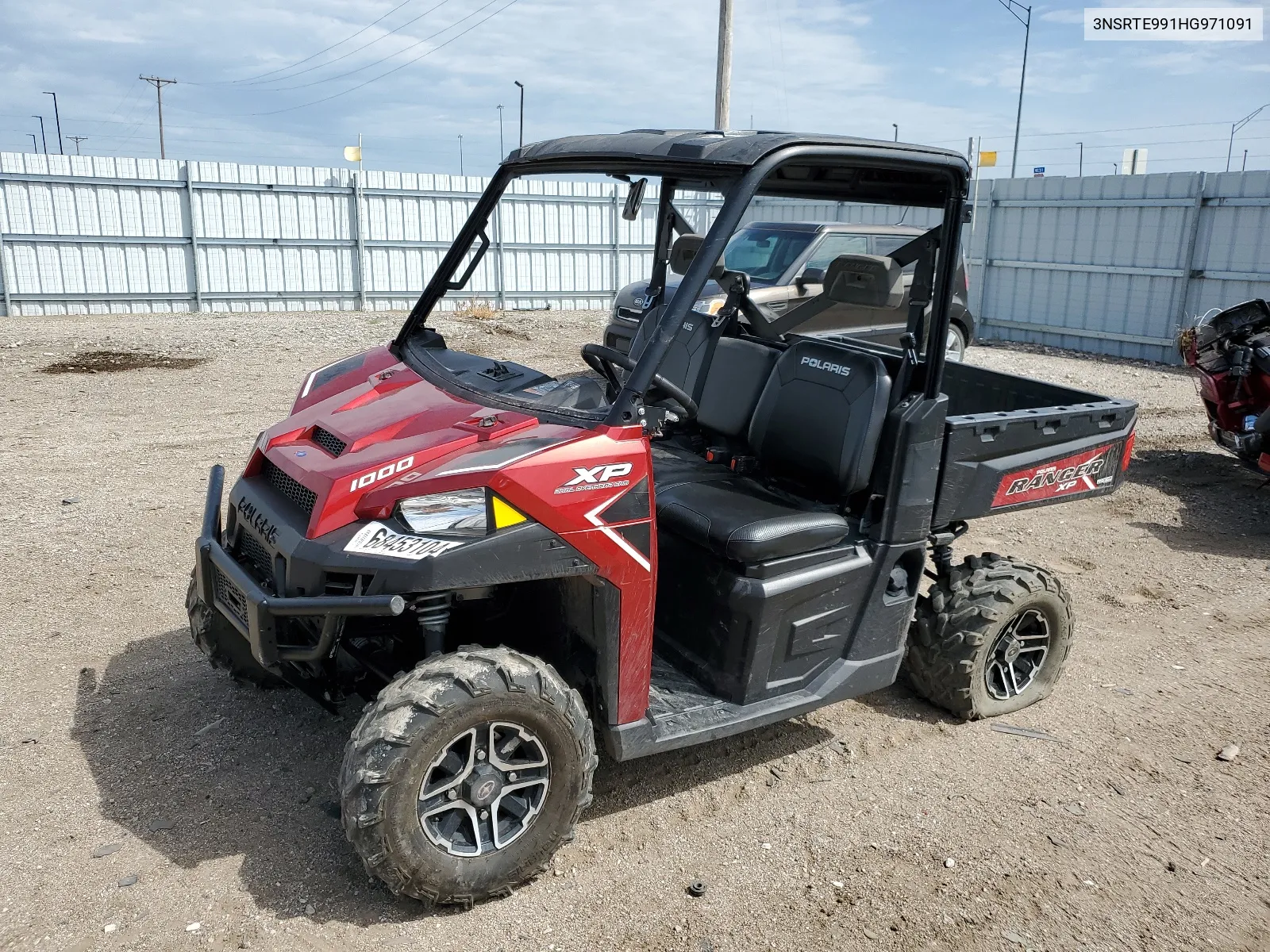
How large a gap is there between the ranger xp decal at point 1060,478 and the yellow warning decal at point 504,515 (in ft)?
6.73

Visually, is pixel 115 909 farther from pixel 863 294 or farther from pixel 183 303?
pixel 183 303

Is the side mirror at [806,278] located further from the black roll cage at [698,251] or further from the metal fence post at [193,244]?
the metal fence post at [193,244]

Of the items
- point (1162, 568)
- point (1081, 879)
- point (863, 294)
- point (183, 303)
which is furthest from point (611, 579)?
point (183, 303)

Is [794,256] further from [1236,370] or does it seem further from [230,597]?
[230,597]

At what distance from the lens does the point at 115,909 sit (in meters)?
2.88

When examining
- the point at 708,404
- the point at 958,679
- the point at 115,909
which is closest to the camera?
the point at 115,909

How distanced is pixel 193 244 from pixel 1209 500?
47.7 feet

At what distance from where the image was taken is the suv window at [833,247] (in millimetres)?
9930

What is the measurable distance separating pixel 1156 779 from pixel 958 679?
0.77 m

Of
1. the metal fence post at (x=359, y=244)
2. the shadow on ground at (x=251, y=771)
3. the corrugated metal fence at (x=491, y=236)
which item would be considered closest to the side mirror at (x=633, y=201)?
the shadow on ground at (x=251, y=771)

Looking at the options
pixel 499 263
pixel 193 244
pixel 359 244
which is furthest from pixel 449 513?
pixel 499 263

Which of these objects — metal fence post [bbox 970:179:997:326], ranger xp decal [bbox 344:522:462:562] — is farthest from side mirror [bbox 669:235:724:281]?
metal fence post [bbox 970:179:997:326]

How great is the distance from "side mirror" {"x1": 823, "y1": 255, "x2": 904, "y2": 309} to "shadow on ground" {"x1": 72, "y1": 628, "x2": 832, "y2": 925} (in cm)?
171

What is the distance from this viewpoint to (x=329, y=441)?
3209 mm
